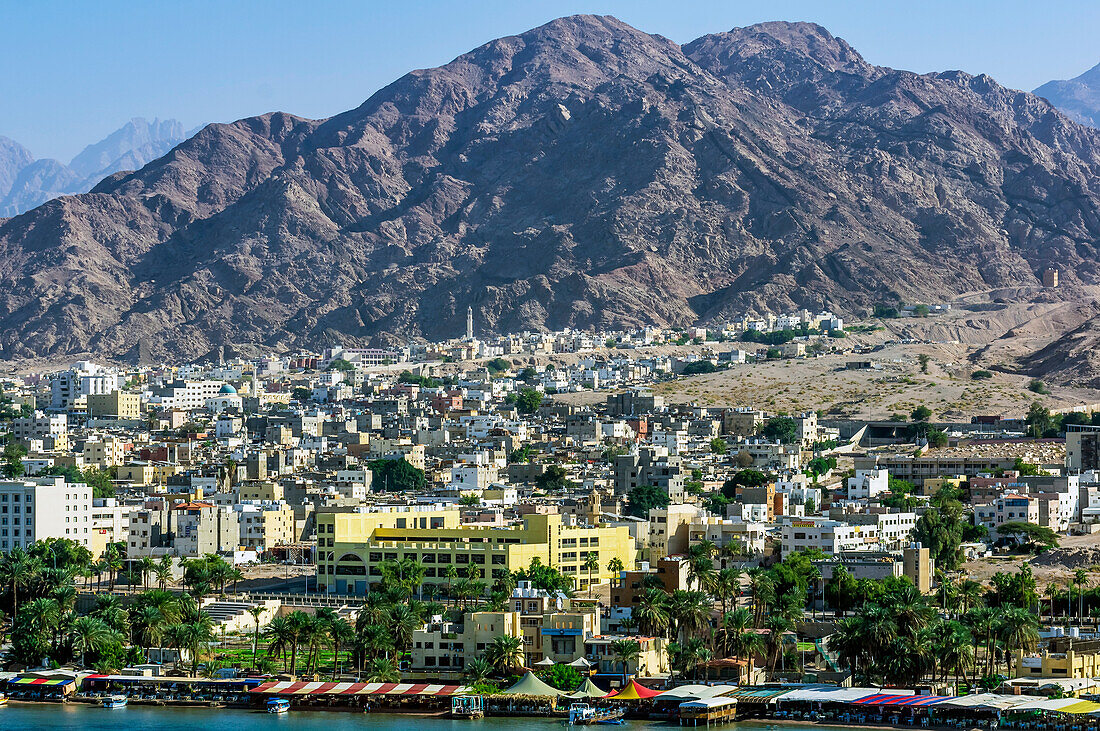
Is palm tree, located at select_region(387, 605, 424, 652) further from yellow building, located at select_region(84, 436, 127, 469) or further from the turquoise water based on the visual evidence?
yellow building, located at select_region(84, 436, 127, 469)

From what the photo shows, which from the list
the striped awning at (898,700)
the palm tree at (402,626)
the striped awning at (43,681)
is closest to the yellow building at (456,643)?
the palm tree at (402,626)

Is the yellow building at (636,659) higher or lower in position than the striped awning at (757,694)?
higher

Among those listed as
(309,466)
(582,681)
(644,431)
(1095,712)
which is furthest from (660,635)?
(644,431)

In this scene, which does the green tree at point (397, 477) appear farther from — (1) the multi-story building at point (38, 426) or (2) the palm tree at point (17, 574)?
(2) the palm tree at point (17, 574)

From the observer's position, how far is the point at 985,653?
7631cm

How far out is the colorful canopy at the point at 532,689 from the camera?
230 feet

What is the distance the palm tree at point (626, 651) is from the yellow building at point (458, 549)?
58.8 ft

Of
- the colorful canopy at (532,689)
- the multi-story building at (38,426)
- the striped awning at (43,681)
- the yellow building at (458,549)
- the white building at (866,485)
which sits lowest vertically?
the colorful canopy at (532,689)

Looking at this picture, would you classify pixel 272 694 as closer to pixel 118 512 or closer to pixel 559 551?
pixel 559 551

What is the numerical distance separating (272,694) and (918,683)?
21.4 meters

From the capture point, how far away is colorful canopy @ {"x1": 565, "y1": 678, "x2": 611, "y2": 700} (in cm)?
7000

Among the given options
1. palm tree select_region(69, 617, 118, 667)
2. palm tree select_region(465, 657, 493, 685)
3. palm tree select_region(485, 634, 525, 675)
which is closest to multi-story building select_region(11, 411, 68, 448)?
palm tree select_region(69, 617, 118, 667)

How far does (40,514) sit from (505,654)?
1438 inches

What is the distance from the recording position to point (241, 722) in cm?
6900
